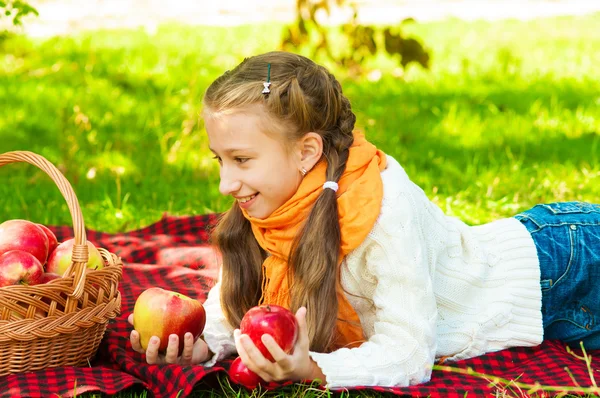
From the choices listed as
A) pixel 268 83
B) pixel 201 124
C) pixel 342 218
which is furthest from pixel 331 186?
pixel 201 124

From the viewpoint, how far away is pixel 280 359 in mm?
2463

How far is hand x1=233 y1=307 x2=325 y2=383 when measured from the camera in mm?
2454

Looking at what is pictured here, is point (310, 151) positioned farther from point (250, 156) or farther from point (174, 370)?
→ point (174, 370)

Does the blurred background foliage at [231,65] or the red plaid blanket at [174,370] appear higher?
the blurred background foliage at [231,65]

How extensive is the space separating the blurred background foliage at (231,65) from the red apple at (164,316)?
4.38 feet

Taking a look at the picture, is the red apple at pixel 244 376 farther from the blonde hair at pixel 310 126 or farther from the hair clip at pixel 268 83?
the hair clip at pixel 268 83

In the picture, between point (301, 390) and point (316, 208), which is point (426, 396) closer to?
point (301, 390)

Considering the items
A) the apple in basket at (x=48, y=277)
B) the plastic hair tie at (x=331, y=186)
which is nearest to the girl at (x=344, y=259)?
the plastic hair tie at (x=331, y=186)

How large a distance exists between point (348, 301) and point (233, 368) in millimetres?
447

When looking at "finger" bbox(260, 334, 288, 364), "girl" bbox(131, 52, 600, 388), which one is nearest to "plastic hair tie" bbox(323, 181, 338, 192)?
"girl" bbox(131, 52, 600, 388)

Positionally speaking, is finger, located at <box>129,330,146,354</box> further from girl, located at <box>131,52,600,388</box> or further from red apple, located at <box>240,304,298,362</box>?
red apple, located at <box>240,304,298,362</box>

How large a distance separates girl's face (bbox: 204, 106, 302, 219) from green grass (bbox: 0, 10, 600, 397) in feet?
3.91

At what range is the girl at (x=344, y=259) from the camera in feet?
8.72

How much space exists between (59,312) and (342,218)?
2.89ft
